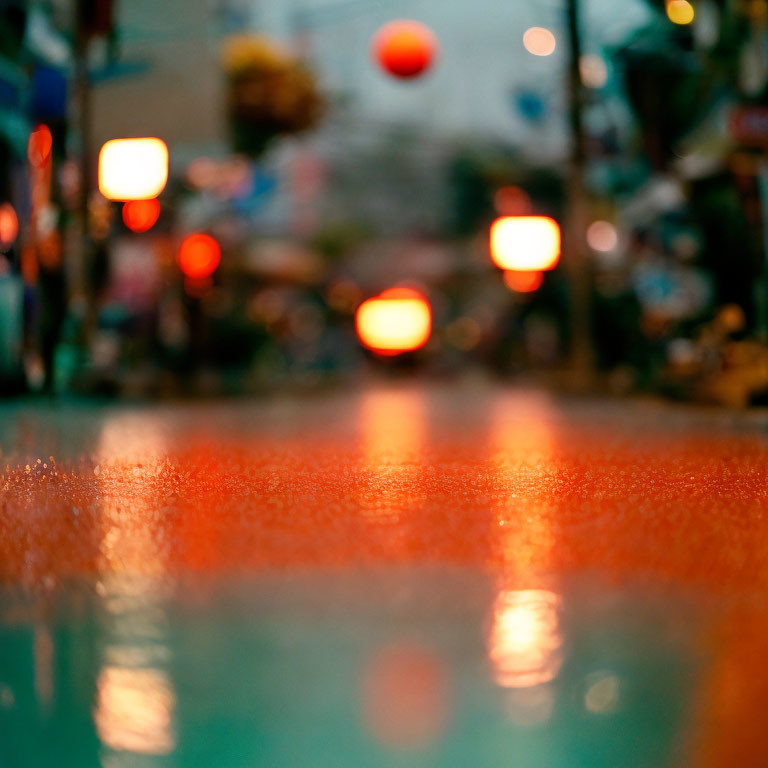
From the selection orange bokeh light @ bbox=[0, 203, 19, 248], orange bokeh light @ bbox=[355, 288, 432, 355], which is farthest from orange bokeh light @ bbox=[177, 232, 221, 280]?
orange bokeh light @ bbox=[355, 288, 432, 355]

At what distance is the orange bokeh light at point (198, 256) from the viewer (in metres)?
14.3

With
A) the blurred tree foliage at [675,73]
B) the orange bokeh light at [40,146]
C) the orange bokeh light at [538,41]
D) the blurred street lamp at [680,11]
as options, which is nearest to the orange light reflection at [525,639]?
the orange bokeh light at [40,146]

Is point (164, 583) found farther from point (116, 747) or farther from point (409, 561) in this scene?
point (116, 747)

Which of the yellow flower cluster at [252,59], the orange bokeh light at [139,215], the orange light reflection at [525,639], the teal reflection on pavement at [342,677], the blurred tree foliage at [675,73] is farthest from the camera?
the yellow flower cluster at [252,59]

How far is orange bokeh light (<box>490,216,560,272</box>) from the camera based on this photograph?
14.0m

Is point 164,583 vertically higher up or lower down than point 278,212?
lower down

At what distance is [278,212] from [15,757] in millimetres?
39777

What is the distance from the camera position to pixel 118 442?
6293mm

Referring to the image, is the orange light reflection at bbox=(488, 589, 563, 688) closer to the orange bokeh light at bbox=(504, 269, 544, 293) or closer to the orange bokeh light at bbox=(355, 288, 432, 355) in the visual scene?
the orange bokeh light at bbox=(504, 269, 544, 293)

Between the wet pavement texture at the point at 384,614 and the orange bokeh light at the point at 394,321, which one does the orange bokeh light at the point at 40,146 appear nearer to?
the orange bokeh light at the point at 394,321

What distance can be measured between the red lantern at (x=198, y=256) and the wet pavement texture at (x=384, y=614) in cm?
941

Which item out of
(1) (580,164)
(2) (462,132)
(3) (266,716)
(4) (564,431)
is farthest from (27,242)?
(2) (462,132)

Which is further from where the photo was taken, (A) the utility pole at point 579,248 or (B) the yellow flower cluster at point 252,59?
(B) the yellow flower cluster at point 252,59

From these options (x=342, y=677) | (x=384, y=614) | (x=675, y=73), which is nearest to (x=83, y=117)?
(x=675, y=73)
